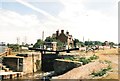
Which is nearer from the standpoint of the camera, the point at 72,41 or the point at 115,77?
the point at 115,77

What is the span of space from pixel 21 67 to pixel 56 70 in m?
9.68

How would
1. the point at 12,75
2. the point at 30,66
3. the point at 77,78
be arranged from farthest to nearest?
the point at 30,66
the point at 12,75
the point at 77,78

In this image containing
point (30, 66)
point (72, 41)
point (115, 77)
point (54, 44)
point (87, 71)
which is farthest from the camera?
point (72, 41)

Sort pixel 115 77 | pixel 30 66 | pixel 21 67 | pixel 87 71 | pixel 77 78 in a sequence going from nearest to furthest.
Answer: pixel 115 77 → pixel 77 78 → pixel 87 71 → pixel 21 67 → pixel 30 66

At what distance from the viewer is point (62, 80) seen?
24.8m

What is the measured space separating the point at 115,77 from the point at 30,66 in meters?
28.0

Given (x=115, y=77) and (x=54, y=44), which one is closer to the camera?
(x=115, y=77)

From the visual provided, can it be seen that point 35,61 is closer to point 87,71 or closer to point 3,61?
point 3,61

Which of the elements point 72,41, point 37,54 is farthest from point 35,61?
point 72,41

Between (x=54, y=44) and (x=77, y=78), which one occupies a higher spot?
(x=54, y=44)

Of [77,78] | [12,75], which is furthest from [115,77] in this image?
[12,75]

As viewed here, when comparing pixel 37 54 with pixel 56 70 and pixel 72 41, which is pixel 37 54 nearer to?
pixel 56 70

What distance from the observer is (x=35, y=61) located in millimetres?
49094

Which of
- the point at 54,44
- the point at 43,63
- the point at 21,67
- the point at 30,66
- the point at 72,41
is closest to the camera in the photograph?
the point at 21,67
